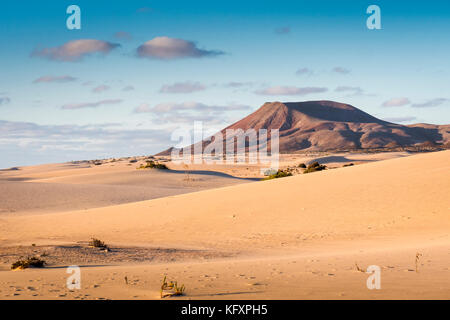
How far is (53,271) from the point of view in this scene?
871cm

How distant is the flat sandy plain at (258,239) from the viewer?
7.00 m

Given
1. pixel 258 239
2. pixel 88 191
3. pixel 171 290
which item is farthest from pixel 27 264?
pixel 88 191

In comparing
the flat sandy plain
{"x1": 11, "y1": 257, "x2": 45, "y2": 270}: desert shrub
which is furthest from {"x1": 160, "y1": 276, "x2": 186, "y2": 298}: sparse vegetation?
{"x1": 11, "y1": 257, "x2": 45, "y2": 270}: desert shrub

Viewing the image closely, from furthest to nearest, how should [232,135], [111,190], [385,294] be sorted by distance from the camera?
[232,135]
[111,190]
[385,294]

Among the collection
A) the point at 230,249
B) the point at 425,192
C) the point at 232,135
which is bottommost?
the point at 230,249

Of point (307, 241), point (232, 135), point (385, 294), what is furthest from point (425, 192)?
point (232, 135)

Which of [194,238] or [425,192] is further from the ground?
[425,192]

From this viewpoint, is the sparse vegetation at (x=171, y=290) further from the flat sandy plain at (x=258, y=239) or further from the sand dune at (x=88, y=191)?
the sand dune at (x=88, y=191)

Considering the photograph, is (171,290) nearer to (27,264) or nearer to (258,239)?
(27,264)

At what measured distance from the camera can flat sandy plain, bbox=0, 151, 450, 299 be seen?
7.00 m

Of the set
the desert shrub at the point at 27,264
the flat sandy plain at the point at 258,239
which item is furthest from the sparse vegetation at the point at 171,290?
the desert shrub at the point at 27,264

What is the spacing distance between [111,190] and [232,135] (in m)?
166
